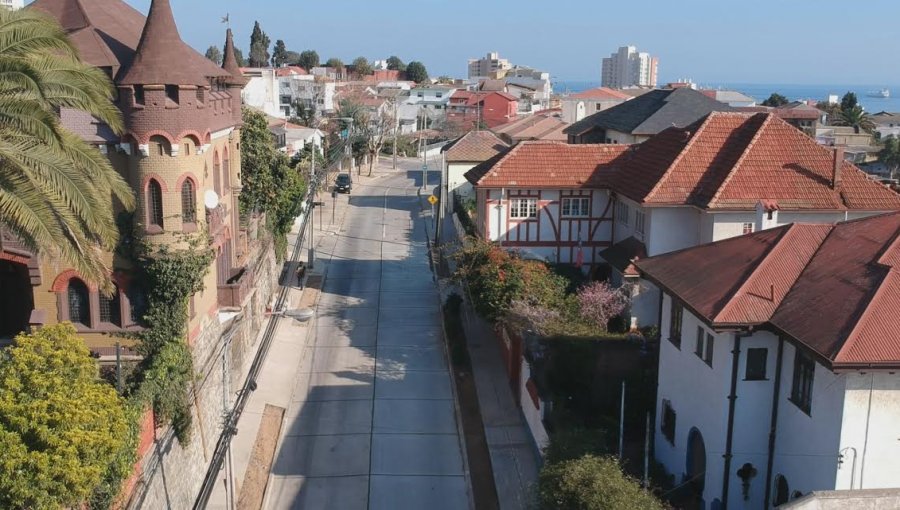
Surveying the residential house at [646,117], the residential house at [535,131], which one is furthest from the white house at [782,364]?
the residential house at [535,131]

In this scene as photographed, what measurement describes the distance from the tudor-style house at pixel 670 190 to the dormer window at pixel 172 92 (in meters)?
14.6

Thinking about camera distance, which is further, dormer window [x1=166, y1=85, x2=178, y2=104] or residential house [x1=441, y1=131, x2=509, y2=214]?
residential house [x1=441, y1=131, x2=509, y2=214]

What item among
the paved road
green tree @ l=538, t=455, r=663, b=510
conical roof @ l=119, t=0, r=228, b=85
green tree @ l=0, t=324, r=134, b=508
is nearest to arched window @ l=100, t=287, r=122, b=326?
conical roof @ l=119, t=0, r=228, b=85

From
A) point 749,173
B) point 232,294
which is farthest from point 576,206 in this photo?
point 232,294

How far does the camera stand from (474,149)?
62531 millimetres

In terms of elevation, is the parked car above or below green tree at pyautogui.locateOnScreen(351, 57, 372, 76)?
below

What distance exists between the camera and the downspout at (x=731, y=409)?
20.4 metres

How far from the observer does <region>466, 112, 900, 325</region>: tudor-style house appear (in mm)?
31344

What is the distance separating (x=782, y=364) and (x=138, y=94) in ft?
60.0

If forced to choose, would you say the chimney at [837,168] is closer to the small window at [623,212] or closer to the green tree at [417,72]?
the small window at [623,212]

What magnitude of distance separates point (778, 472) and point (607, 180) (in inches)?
733

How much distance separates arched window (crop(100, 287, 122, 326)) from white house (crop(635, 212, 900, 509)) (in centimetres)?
1523

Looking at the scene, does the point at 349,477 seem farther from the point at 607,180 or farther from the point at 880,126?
the point at 880,126

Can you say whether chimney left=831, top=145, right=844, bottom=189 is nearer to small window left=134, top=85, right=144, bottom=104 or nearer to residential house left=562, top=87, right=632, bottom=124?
small window left=134, top=85, right=144, bottom=104
